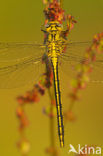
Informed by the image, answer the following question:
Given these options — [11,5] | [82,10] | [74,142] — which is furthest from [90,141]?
[11,5]

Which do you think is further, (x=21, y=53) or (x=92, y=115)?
(x=92, y=115)

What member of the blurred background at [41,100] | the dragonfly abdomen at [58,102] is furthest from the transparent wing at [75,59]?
the blurred background at [41,100]

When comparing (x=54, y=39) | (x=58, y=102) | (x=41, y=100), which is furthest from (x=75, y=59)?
(x=41, y=100)

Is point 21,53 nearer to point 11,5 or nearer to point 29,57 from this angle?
point 29,57

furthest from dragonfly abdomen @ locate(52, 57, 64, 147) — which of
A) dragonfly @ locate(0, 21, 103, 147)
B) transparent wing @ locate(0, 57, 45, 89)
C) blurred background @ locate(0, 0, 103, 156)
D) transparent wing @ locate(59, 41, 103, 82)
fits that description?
blurred background @ locate(0, 0, 103, 156)

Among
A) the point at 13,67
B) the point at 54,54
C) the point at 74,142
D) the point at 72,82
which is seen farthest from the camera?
the point at 74,142

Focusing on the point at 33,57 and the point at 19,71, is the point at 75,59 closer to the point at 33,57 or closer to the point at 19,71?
the point at 33,57
